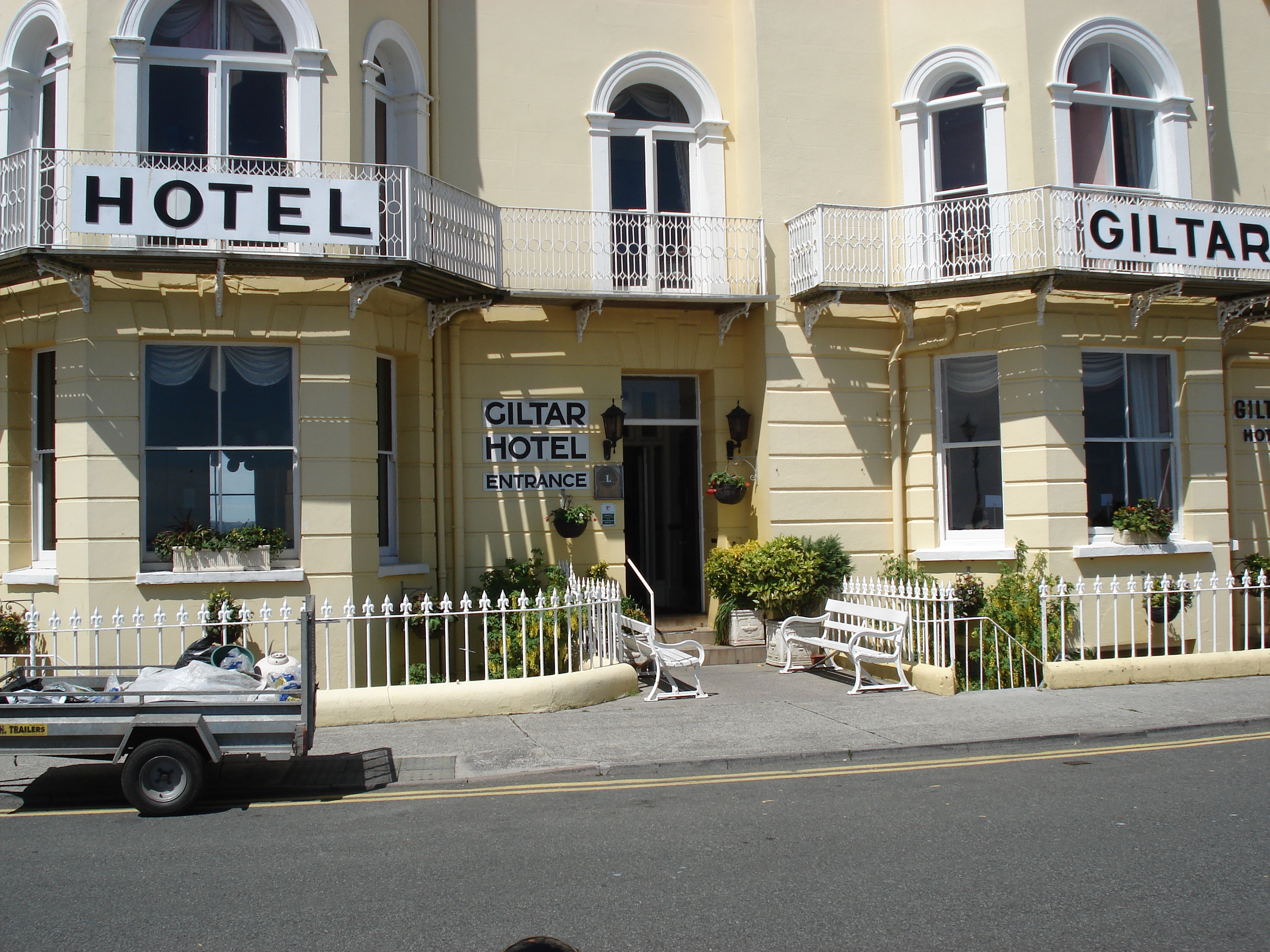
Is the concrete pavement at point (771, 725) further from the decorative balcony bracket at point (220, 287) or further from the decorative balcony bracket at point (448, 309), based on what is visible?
the decorative balcony bracket at point (448, 309)

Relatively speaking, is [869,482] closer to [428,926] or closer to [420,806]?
[420,806]

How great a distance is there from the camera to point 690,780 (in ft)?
Result: 25.0

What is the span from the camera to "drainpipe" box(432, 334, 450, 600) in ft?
42.0

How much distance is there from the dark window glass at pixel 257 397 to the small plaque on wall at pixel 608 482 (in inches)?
149

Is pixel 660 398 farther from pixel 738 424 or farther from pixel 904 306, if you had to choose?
pixel 904 306

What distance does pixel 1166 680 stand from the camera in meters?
11.2

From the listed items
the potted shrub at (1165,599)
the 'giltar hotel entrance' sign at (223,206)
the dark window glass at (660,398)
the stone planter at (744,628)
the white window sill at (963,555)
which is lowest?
the stone planter at (744,628)

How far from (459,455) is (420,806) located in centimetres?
645

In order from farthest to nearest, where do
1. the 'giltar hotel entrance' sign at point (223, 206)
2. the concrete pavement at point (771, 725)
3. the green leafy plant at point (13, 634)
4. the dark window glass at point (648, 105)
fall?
the dark window glass at point (648, 105)
the green leafy plant at point (13, 634)
the 'giltar hotel entrance' sign at point (223, 206)
the concrete pavement at point (771, 725)

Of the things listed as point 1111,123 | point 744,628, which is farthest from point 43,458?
point 1111,123

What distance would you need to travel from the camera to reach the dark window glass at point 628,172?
45.7 ft

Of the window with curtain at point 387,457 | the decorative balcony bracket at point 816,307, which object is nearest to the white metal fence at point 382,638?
the window with curtain at point 387,457

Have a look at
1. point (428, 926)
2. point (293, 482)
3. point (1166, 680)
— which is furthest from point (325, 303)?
point (1166, 680)

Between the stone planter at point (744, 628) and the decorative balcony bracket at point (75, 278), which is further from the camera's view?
the stone planter at point (744, 628)
